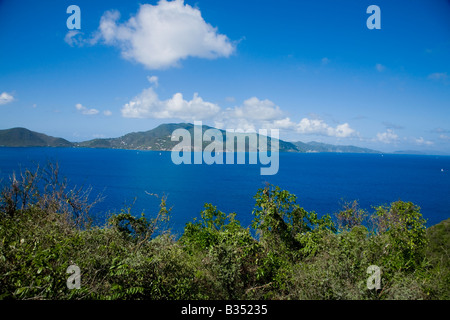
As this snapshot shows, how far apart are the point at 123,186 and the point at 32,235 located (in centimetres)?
7108

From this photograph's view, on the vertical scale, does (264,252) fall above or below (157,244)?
below

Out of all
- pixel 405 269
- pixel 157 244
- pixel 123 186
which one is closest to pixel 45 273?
pixel 157 244

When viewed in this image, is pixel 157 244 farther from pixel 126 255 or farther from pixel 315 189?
pixel 315 189

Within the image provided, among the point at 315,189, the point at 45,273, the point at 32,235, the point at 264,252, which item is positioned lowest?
the point at 315,189

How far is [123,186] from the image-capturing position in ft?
236

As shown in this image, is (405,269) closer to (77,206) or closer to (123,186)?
(77,206)
